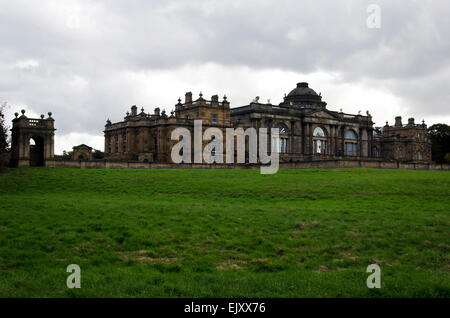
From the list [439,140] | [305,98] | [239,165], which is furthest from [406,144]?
[239,165]

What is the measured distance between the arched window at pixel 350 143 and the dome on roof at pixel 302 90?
8.79m

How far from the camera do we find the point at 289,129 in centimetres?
7725

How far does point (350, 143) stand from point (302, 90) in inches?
469

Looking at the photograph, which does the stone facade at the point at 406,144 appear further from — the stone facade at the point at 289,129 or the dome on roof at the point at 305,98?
the dome on roof at the point at 305,98

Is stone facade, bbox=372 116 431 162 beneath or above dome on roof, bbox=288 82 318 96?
beneath

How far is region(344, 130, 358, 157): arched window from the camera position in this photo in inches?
3358

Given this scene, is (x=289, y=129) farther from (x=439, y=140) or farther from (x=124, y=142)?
(x=439, y=140)

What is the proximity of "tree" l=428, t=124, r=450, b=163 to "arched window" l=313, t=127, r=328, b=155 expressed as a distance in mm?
33002

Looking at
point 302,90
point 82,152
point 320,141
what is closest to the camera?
point 82,152

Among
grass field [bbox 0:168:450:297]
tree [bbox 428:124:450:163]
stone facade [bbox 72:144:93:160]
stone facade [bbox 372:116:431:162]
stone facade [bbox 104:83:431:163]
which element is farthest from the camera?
tree [bbox 428:124:450:163]

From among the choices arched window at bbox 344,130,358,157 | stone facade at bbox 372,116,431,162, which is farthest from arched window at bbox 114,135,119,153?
stone facade at bbox 372,116,431,162

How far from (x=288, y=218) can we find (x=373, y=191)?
10551 millimetres

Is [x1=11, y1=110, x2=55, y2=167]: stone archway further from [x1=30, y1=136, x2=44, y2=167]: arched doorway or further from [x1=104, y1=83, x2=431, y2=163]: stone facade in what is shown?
[x1=104, y1=83, x2=431, y2=163]: stone facade
